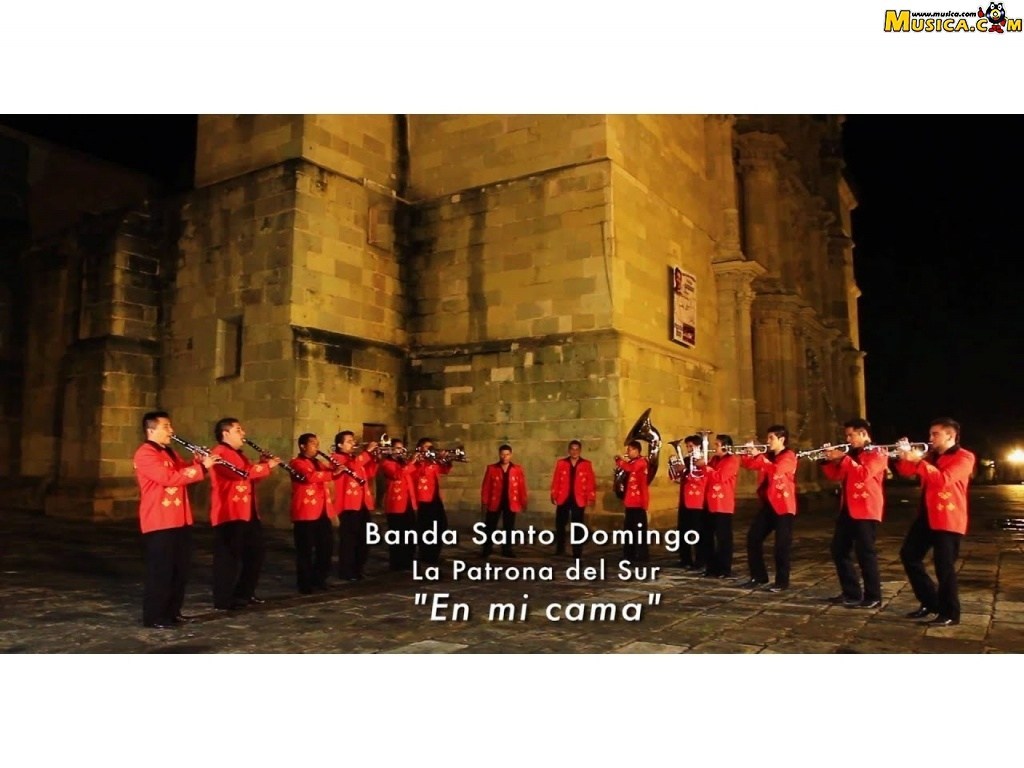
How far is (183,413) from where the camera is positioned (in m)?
14.3

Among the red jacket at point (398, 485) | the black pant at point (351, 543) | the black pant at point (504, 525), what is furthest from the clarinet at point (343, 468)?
the black pant at point (504, 525)

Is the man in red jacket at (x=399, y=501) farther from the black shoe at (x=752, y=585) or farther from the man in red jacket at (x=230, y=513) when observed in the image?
the black shoe at (x=752, y=585)

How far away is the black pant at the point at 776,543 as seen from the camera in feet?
24.9

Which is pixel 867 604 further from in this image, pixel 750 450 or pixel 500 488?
pixel 500 488

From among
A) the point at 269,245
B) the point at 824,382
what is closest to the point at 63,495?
the point at 269,245

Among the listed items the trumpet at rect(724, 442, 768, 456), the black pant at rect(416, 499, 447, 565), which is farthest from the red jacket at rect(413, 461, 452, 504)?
the trumpet at rect(724, 442, 768, 456)

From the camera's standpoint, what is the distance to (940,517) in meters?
5.96

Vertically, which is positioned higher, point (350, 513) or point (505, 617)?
point (350, 513)

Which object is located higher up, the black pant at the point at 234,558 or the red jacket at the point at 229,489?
the red jacket at the point at 229,489

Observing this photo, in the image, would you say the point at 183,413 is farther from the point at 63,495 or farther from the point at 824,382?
the point at 824,382

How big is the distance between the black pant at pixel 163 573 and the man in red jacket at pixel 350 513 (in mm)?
2352

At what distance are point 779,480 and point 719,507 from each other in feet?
3.66

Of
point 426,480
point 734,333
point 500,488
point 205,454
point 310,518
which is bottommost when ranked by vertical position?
point 310,518

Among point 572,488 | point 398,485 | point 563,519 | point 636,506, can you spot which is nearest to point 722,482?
→ point 636,506
